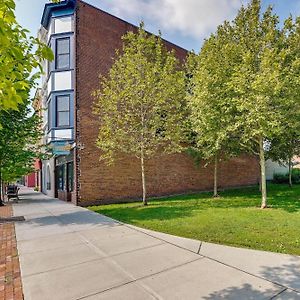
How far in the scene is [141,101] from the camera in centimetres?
1238

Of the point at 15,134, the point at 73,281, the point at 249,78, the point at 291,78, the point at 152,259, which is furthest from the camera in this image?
the point at 15,134

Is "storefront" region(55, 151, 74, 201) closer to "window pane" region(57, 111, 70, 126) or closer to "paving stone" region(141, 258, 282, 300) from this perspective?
"window pane" region(57, 111, 70, 126)

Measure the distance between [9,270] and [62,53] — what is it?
44.3 ft

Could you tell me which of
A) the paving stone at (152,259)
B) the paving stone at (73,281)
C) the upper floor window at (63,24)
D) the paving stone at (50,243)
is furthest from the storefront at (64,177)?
the paving stone at (73,281)

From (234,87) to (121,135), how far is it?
5360mm

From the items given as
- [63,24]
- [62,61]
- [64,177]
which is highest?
[63,24]

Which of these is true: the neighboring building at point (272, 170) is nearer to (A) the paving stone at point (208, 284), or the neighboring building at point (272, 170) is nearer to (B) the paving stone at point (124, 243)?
(B) the paving stone at point (124, 243)

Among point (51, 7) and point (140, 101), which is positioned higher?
point (51, 7)

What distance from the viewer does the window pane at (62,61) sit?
607 inches

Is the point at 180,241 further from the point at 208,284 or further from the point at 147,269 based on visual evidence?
the point at 208,284

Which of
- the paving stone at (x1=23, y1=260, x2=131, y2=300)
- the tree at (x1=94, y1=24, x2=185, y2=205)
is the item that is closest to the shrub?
the tree at (x1=94, y1=24, x2=185, y2=205)

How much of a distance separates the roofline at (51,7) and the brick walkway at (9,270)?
42.2 feet

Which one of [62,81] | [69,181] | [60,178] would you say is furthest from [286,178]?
[62,81]

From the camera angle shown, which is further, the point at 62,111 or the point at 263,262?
the point at 62,111
